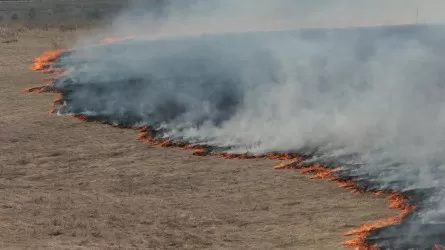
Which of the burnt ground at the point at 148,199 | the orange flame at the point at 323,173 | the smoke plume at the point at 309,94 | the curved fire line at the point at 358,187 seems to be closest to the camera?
the curved fire line at the point at 358,187

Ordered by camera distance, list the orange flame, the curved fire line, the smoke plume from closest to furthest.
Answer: the curved fire line < the orange flame < the smoke plume

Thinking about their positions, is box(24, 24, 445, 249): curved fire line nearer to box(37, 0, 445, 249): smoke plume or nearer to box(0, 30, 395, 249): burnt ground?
box(37, 0, 445, 249): smoke plume

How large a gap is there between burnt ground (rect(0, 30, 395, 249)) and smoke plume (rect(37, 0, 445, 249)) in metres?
2.33

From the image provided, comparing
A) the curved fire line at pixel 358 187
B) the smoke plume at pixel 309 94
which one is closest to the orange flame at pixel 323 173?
the curved fire line at pixel 358 187

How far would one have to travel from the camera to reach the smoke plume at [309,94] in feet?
102

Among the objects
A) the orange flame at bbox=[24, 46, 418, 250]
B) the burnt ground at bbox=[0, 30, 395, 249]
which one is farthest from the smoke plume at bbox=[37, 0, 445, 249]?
the burnt ground at bbox=[0, 30, 395, 249]

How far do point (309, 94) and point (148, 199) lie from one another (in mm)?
16751

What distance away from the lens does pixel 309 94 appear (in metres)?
41.4

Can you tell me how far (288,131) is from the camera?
36625mm

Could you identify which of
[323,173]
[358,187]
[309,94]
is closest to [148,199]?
[323,173]

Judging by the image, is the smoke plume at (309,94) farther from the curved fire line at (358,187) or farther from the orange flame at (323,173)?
the orange flame at (323,173)

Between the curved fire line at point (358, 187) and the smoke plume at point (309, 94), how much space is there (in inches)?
3.8

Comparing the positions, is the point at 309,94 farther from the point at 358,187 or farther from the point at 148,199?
the point at 148,199

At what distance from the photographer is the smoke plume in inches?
1227
